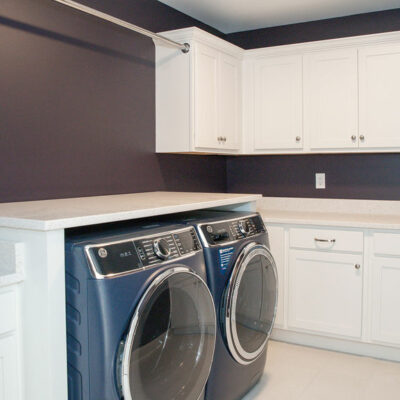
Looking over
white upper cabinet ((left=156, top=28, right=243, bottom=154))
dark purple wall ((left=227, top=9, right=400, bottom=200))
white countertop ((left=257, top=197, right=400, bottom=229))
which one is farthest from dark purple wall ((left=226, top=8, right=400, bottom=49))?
white countertop ((left=257, top=197, right=400, bottom=229))

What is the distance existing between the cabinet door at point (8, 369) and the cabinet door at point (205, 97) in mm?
1891

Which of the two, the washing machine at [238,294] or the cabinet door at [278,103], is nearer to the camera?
the washing machine at [238,294]

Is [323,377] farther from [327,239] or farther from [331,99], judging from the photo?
[331,99]

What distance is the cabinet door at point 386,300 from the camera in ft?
9.87

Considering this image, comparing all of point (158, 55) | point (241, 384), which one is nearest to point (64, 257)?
point (241, 384)

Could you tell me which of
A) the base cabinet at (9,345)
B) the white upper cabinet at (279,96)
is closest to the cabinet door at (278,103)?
the white upper cabinet at (279,96)

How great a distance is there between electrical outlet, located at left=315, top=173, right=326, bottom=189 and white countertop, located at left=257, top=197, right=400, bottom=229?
0.11 metres

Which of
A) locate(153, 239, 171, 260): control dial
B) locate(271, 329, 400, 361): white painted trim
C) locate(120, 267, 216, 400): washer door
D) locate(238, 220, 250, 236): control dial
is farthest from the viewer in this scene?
locate(271, 329, 400, 361): white painted trim

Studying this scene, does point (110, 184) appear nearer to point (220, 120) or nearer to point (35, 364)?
point (220, 120)

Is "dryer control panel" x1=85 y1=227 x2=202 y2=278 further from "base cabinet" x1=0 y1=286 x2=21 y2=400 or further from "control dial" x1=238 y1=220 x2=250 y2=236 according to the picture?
"control dial" x1=238 y1=220 x2=250 y2=236

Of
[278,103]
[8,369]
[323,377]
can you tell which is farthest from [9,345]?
[278,103]

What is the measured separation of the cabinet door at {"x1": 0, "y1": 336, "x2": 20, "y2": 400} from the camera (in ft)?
5.21

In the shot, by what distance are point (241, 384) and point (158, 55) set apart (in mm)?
2046

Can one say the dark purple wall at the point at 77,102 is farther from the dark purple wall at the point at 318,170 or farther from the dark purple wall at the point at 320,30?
the dark purple wall at the point at 318,170
